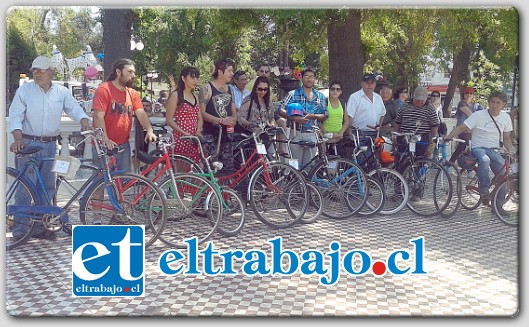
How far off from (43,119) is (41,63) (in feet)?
1.65

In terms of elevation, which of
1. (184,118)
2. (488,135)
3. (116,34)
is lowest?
(488,135)

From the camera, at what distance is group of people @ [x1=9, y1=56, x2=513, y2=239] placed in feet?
13.4

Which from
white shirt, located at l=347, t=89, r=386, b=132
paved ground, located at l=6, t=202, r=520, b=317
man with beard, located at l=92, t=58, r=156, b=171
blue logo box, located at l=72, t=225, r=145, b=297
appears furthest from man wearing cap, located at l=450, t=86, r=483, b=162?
blue logo box, located at l=72, t=225, r=145, b=297

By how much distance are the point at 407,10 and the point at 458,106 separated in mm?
1093

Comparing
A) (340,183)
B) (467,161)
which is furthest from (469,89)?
(340,183)

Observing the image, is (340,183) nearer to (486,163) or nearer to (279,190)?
(279,190)

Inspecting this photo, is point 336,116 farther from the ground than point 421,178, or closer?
farther from the ground

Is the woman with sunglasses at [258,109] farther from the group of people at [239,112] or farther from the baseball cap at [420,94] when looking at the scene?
the baseball cap at [420,94]

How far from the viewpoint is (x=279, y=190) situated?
192 inches

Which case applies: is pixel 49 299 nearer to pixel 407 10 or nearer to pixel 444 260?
pixel 444 260

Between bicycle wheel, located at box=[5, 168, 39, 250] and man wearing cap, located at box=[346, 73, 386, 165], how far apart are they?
2204mm

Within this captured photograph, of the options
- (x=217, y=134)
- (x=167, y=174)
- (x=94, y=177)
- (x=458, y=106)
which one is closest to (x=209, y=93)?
(x=217, y=134)

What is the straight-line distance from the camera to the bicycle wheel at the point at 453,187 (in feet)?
15.5

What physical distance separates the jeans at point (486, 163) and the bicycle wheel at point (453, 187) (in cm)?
24
